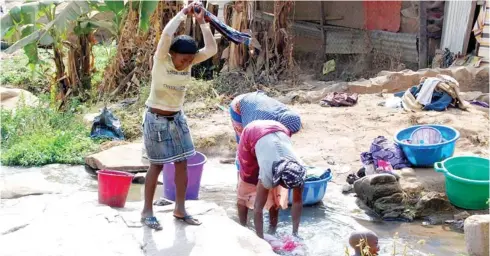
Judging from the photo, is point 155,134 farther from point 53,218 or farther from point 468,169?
point 468,169

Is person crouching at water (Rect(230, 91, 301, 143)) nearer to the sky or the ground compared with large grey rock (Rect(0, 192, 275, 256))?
nearer to the sky

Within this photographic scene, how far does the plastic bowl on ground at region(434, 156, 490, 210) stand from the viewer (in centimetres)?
666

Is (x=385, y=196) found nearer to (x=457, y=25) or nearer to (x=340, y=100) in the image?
(x=340, y=100)

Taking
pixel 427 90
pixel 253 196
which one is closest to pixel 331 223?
pixel 253 196

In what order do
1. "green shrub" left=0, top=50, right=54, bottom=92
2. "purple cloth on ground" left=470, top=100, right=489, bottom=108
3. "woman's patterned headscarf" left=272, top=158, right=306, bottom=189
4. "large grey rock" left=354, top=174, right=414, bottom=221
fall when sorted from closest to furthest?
"woman's patterned headscarf" left=272, top=158, right=306, bottom=189 < "large grey rock" left=354, top=174, right=414, bottom=221 < "purple cloth on ground" left=470, top=100, right=489, bottom=108 < "green shrub" left=0, top=50, right=54, bottom=92

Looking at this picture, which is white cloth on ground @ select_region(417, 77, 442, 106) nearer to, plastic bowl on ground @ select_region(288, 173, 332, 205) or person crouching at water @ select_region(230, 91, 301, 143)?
plastic bowl on ground @ select_region(288, 173, 332, 205)

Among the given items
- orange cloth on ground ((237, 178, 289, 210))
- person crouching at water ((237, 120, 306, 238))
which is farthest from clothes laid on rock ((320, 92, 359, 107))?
person crouching at water ((237, 120, 306, 238))

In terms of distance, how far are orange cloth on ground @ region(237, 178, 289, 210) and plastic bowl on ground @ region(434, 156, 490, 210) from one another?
6.47 feet

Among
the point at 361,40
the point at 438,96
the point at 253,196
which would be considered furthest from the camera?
the point at 361,40

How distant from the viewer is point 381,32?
45.5 feet

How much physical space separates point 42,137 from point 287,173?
4987mm

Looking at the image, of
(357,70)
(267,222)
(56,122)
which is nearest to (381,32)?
(357,70)

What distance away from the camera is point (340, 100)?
36.0ft

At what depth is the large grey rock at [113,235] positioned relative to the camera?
448 cm
